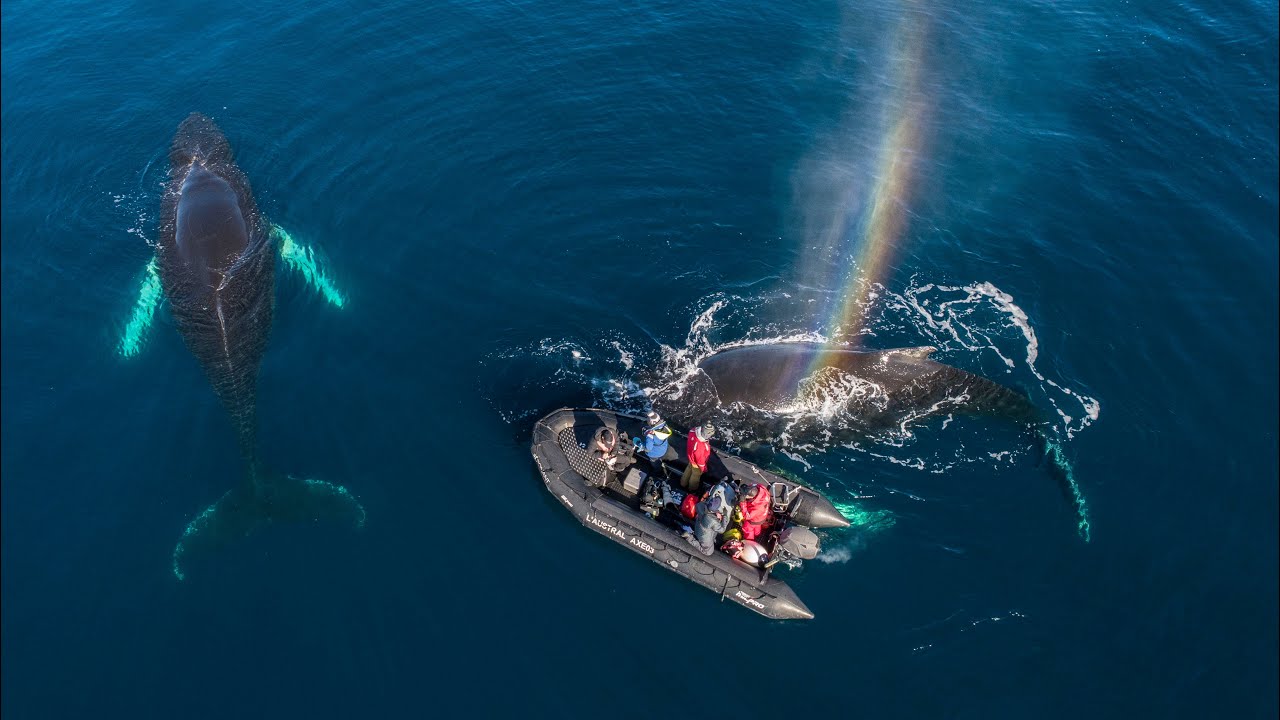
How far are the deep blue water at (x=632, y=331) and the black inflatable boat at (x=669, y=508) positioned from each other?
812 millimetres

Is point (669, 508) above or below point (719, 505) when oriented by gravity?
below

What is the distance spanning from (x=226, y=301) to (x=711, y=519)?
20.5 meters

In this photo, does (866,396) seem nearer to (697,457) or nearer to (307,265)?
(697,457)

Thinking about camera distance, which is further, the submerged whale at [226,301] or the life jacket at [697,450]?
the submerged whale at [226,301]

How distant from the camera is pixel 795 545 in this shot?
2328cm

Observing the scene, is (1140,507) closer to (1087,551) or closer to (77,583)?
(1087,551)

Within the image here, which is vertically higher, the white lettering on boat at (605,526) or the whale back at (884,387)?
the whale back at (884,387)

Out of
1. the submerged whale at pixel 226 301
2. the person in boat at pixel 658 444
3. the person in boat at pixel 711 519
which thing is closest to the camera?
the person in boat at pixel 711 519

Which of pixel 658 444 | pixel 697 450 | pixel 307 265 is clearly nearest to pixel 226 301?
pixel 307 265

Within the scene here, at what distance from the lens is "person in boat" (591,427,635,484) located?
24906 mm

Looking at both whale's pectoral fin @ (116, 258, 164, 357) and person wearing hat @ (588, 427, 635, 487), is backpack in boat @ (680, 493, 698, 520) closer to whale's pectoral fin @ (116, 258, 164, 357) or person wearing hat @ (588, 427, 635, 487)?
person wearing hat @ (588, 427, 635, 487)

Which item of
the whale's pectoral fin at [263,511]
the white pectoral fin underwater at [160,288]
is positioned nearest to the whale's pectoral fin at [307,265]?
the white pectoral fin underwater at [160,288]

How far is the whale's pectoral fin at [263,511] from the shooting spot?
23750mm

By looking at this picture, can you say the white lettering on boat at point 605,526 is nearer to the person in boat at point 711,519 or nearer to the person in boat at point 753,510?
the person in boat at point 711,519
